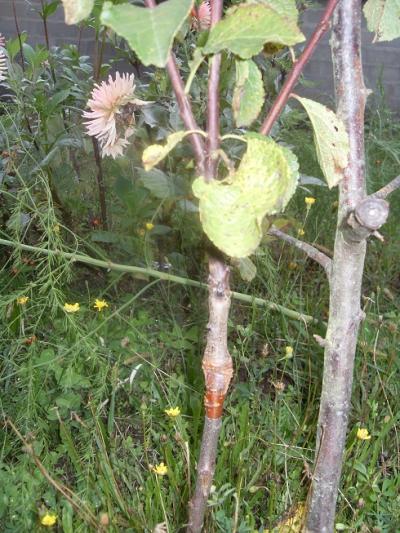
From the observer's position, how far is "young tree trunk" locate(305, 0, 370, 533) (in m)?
0.83

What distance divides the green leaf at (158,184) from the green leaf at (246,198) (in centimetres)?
88

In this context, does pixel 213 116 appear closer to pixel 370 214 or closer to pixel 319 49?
pixel 370 214

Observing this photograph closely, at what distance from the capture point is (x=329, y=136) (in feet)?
2.44

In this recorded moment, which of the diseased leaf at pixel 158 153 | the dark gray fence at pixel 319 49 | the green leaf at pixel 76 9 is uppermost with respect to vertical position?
the green leaf at pixel 76 9

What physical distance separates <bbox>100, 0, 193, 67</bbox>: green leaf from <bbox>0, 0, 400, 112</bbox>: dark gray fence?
4.05 meters

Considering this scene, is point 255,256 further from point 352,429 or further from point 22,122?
point 22,122

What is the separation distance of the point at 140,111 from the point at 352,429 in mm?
850

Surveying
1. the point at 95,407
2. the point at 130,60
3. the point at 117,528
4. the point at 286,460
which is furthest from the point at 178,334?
the point at 130,60

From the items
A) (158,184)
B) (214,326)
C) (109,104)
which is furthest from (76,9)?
(158,184)

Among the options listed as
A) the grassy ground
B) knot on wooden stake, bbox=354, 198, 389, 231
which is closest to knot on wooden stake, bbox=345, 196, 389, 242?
knot on wooden stake, bbox=354, 198, 389, 231

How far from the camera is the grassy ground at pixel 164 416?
1182mm

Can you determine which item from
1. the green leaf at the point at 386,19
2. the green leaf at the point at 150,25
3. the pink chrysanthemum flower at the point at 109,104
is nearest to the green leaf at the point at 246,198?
the green leaf at the point at 150,25

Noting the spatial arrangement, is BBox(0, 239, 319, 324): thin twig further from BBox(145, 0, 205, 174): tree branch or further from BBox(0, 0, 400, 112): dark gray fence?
BBox(0, 0, 400, 112): dark gray fence

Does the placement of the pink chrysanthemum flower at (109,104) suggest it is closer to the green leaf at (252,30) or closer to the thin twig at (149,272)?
the thin twig at (149,272)
